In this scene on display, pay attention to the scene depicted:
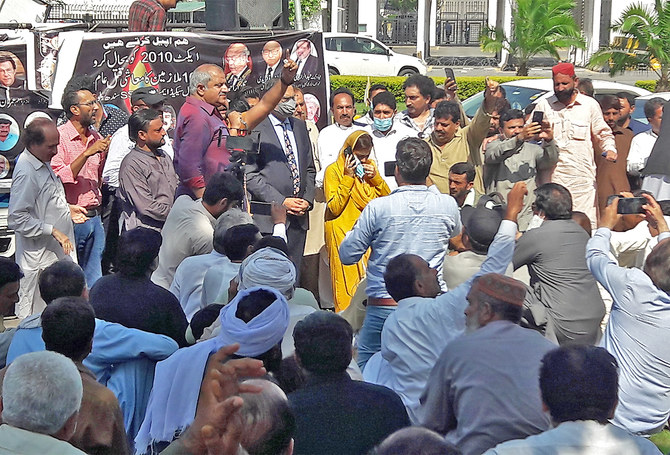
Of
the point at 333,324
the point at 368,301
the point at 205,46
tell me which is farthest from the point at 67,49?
the point at 333,324

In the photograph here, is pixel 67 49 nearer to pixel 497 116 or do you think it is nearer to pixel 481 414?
pixel 497 116

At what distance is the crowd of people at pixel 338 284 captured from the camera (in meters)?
3.20

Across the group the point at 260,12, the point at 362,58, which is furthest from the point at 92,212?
the point at 362,58

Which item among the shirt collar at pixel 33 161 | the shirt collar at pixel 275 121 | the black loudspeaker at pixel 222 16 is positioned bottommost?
the shirt collar at pixel 33 161

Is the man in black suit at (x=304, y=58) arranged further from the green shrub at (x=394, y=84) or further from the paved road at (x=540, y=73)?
the paved road at (x=540, y=73)

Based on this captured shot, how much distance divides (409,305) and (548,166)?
3.61 m

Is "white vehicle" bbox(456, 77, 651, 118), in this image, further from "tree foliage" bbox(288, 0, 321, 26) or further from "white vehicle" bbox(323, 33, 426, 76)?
"tree foliage" bbox(288, 0, 321, 26)

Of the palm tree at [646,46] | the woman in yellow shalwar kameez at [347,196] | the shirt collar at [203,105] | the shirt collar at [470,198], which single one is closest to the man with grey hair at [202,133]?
the shirt collar at [203,105]

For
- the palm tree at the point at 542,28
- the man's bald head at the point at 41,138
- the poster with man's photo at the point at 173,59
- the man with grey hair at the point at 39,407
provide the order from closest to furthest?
the man with grey hair at the point at 39,407 < the man's bald head at the point at 41,138 < the poster with man's photo at the point at 173,59 < the palm tree at the point at 542,28

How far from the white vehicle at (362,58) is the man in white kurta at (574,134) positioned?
1988cm

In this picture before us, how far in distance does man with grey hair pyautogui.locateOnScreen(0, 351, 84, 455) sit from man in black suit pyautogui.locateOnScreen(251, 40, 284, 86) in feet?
22.5

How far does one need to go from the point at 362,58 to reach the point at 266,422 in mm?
25373

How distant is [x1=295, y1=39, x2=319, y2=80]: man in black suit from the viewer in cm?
998

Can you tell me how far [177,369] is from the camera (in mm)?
3869
